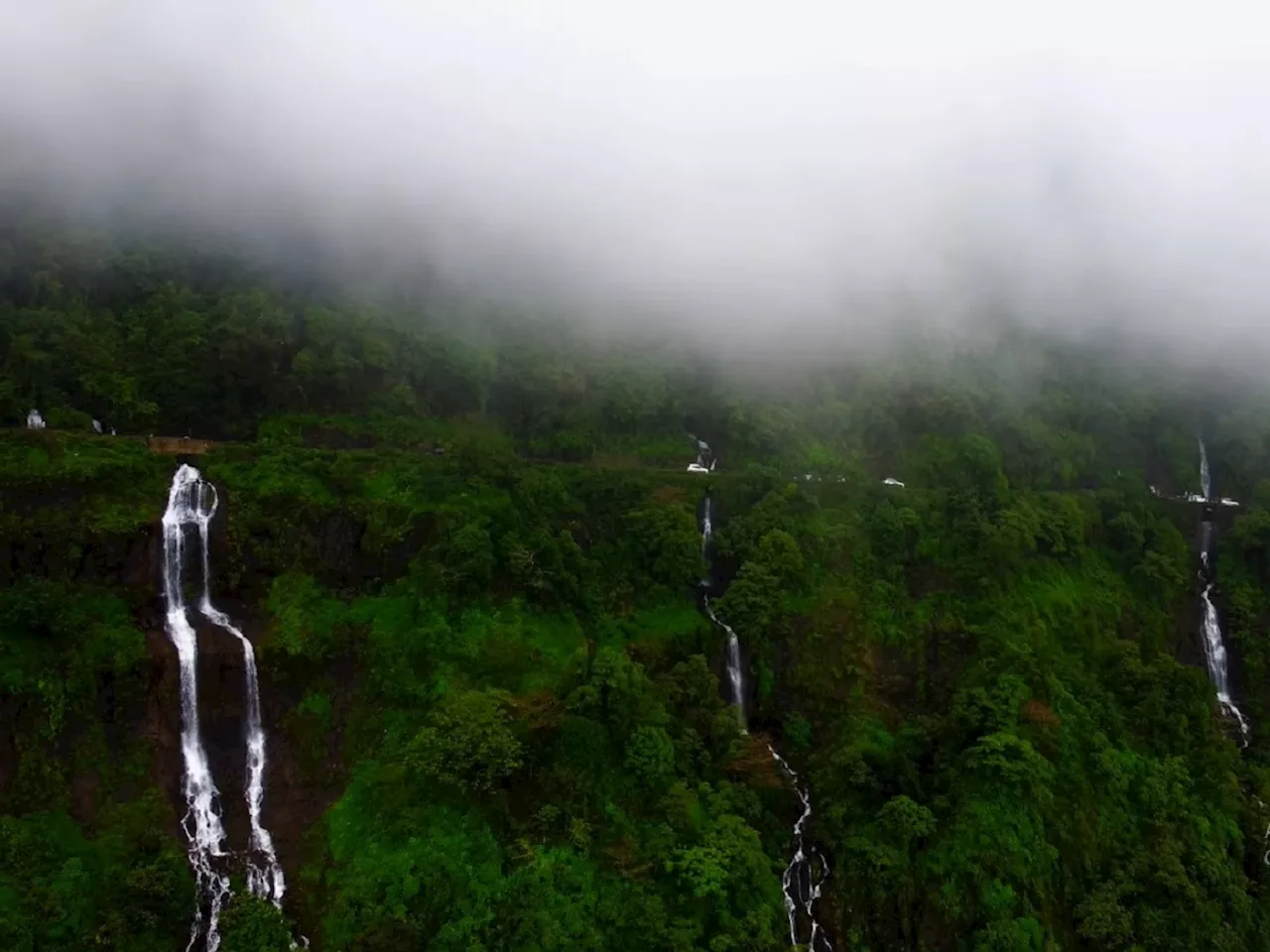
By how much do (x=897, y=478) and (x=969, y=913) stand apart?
1979 cm

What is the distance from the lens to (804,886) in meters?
27.5

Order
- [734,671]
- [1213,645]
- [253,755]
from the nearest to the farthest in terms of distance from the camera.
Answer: [253,755], [734,671], [1213,645]

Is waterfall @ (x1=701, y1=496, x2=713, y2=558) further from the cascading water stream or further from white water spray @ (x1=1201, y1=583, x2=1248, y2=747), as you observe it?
white water spray @ (x1=1201, y1=583, x2=1248, y2=747)

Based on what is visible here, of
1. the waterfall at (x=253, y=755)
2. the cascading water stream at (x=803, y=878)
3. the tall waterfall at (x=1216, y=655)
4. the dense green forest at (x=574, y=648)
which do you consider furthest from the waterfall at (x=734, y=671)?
the tall waterfall at (x=1216, y=655)

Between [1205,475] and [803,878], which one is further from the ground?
[1205,475]

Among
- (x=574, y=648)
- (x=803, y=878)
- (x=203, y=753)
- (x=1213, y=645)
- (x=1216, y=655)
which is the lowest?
(x=803, y=878)

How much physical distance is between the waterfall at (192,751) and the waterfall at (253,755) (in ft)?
1.46

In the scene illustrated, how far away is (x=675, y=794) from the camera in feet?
86.1

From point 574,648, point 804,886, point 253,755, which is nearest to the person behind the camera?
point 253,755

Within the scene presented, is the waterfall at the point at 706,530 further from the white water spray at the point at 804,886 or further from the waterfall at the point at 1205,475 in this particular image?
the waterfall at the point at 1205,475

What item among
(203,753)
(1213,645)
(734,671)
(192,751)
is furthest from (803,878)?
(1213,645)

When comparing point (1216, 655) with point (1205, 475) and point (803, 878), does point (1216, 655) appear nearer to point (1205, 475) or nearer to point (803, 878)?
point (1205, 475)

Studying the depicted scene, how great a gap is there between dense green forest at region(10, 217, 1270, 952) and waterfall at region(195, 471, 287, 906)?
A: 330mm

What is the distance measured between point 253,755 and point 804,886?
663 inches
